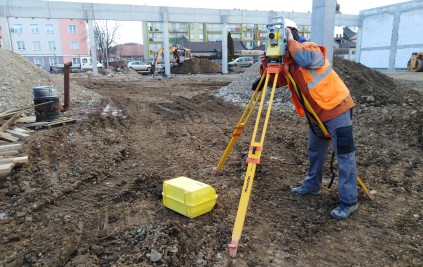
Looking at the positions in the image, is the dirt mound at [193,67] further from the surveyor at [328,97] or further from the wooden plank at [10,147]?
the surveyor at [328,97]

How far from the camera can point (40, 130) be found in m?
6.81

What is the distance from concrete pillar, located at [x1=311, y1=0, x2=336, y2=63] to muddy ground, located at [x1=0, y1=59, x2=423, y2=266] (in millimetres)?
3674

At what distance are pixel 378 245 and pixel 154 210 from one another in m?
2.14

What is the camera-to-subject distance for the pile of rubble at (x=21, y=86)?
9.08 meters

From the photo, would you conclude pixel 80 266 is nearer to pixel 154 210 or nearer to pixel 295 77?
pixel 154 210

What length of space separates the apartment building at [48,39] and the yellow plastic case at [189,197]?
189 ft

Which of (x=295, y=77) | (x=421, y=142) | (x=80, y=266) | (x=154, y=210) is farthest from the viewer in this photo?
(x=421, y=142)

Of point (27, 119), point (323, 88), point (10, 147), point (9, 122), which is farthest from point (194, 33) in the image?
point (323, 88)

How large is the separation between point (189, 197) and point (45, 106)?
586 cm

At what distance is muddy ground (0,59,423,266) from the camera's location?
2.59m

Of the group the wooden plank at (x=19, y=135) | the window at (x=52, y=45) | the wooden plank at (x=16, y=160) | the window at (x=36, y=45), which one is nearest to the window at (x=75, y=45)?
the window at (x=52, y=45)

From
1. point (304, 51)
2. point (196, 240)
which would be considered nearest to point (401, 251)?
point (196, 240)

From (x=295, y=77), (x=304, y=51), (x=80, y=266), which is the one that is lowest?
(x=80, y=266)

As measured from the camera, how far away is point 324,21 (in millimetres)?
9328
